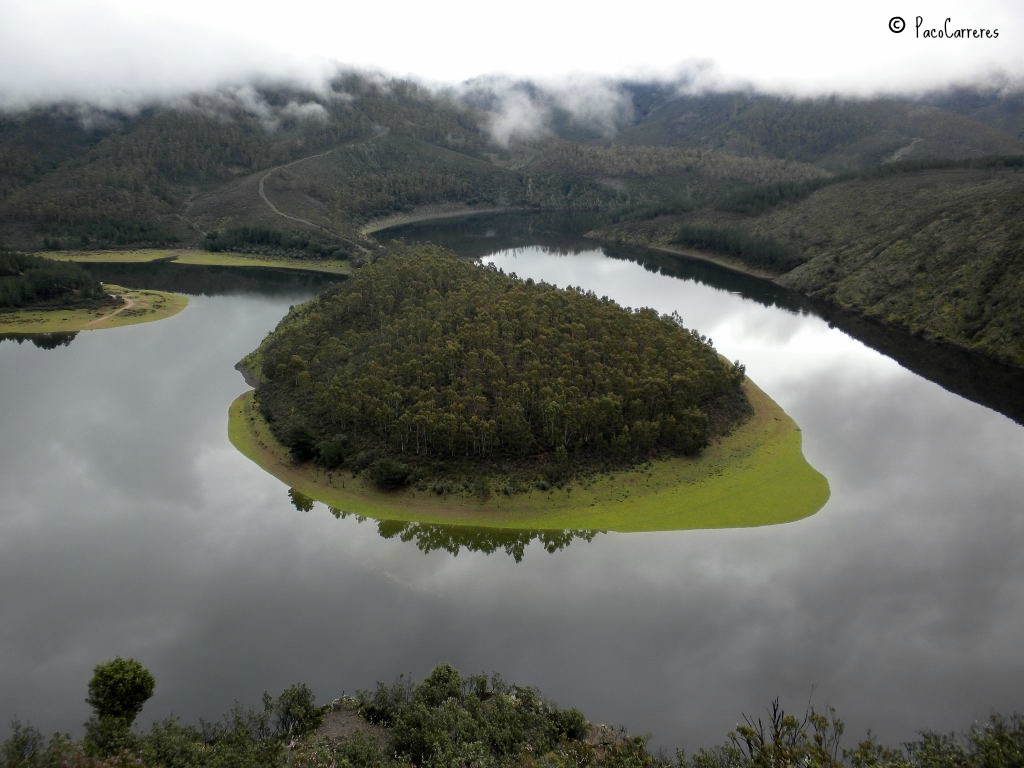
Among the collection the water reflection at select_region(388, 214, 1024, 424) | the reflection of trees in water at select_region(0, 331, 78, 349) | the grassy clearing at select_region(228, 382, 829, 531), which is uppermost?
the grassy clearing at select_region(228, 382, 829, 531)

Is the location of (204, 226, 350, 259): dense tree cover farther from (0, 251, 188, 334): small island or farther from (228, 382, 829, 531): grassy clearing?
(228, 382, 829, 531): grassy clearing

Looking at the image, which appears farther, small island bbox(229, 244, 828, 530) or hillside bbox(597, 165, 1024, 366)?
hillside bbox(597, 165, 1024, 366)

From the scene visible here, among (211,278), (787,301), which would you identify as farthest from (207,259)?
(787,301)

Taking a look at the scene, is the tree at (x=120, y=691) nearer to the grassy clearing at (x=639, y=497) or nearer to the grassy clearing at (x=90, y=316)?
the grassy clearing at (x=639, y=497)

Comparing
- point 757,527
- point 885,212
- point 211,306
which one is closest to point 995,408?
point 757,527

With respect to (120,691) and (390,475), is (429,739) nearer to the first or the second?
(120,691)

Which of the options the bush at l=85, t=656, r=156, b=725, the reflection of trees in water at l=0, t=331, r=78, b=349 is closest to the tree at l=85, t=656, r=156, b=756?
the bush at l=85, t=656, r=156, b=725

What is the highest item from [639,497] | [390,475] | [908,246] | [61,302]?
[390,475]
